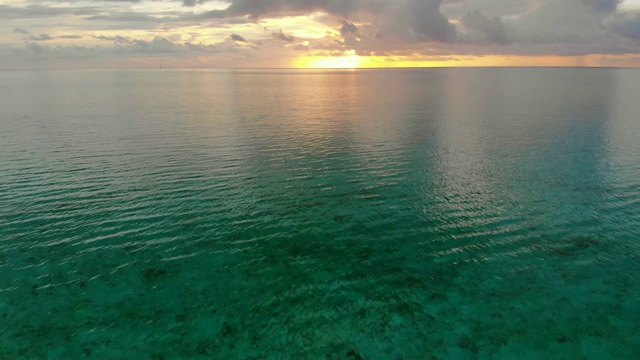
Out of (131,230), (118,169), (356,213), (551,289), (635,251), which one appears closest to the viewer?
(551,289)

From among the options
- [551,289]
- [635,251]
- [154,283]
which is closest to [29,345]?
[154,283]

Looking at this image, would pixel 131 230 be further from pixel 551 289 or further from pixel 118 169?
pixel 551 289

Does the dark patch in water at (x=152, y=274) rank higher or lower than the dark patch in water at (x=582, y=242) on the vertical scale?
higher

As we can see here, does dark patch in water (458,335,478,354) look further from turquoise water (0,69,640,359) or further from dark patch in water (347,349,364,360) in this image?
dark patch in water (347,349,364,360)

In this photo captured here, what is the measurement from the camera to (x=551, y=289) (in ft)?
91.7

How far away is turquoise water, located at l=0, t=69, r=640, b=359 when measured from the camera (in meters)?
23.8

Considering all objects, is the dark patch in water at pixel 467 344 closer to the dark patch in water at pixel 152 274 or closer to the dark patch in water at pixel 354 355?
the dark patch in water at pixel 354 355

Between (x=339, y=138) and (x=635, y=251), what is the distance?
5295cm

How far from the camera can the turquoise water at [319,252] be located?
23.8 m

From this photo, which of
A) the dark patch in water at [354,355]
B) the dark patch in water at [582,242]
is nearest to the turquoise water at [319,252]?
the dark patch in water at [354,355]

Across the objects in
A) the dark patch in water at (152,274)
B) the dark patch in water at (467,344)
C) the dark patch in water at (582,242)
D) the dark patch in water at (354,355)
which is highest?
the dark patch in water at (152,274)

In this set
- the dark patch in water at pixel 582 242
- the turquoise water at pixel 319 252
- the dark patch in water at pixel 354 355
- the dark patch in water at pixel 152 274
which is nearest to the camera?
the dark patch in water at pixel 354 355

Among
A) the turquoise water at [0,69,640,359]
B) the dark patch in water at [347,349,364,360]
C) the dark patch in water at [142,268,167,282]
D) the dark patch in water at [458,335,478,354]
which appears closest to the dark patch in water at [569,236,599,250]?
the turquoise water at [0,69,640,359]

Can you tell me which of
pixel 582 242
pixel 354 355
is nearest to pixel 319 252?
pixel 354 355
